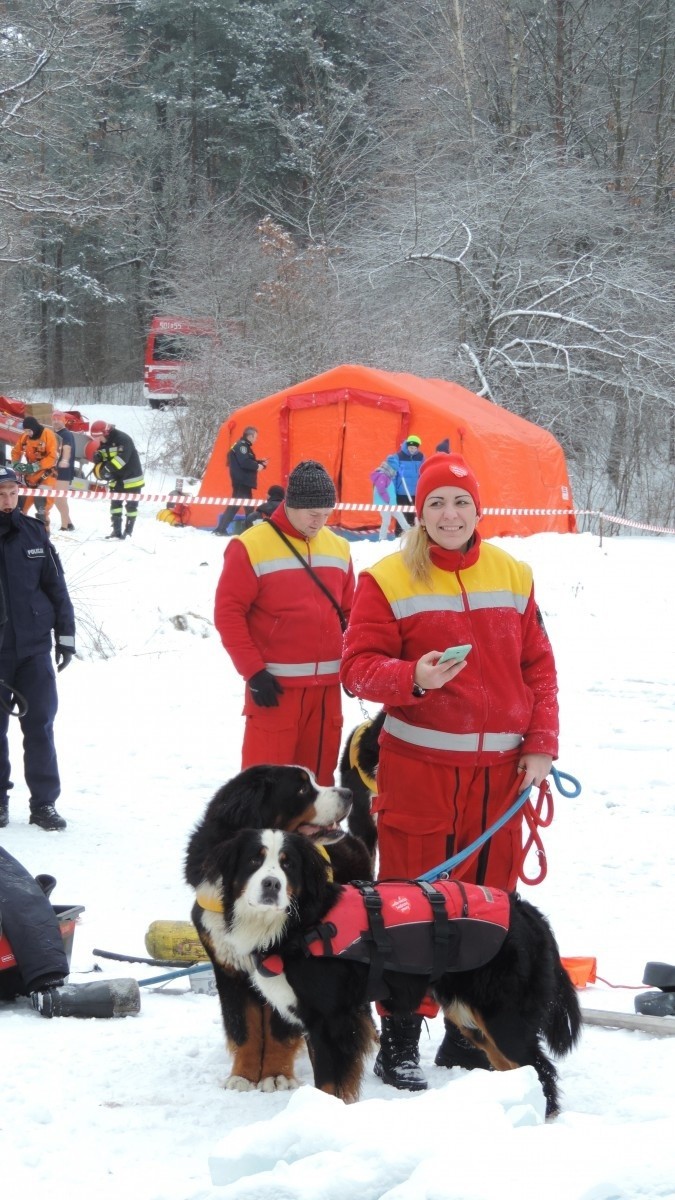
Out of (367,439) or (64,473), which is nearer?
(64,473)

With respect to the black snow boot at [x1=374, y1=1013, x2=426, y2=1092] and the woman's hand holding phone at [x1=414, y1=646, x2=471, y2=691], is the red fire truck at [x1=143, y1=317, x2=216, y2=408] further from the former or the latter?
the black snow boot at [x1=374, y1=1013, x2=426, y2=1092]

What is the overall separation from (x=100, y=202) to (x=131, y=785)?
13.1 metres

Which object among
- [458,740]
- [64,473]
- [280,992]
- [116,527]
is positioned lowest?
[280,992]

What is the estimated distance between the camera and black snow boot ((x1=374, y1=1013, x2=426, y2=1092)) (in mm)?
3209

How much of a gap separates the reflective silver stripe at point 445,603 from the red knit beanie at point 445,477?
10.1 inches

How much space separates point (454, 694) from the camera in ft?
11.0

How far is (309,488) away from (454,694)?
1.47 meters

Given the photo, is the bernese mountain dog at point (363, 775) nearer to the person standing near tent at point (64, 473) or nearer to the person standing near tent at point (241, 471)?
the person standing near tent at point (64, 473)

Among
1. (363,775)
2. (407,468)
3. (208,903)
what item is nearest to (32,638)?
(363,775)

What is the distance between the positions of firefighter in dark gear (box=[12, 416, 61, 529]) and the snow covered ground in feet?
6.09

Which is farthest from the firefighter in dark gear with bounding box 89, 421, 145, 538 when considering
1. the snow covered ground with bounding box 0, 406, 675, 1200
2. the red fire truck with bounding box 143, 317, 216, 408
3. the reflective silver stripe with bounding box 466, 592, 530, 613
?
the red fire truck with bounding box 143, 317, 216, 408

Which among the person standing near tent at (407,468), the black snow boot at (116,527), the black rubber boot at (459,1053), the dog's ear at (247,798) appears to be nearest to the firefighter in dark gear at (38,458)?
the black snow boot at (116,527)

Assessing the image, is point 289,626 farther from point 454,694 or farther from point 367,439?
point 367,439

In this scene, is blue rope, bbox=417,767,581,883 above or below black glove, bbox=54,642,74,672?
below
